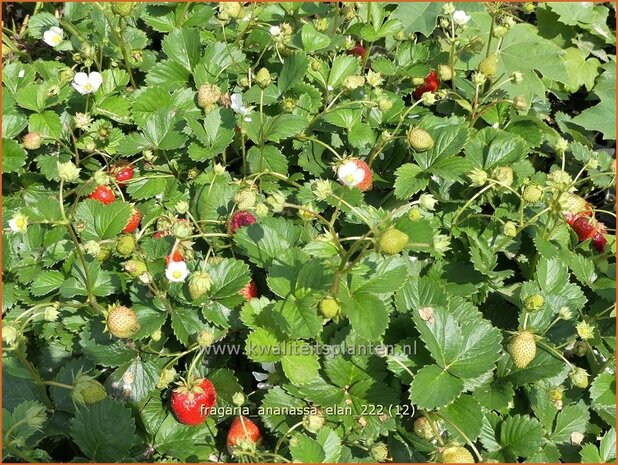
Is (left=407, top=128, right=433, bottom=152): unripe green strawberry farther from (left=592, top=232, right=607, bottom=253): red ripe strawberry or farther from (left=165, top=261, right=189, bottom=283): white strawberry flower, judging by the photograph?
(left=165, top=261, right=189, bottom=283): white strawberry flower

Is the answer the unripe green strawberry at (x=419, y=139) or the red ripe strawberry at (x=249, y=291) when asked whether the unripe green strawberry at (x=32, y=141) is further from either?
the unripe green strawberry at (x=419, y=139)

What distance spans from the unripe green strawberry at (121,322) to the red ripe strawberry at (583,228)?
1657 millimetres

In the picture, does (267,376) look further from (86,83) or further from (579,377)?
(86,83)

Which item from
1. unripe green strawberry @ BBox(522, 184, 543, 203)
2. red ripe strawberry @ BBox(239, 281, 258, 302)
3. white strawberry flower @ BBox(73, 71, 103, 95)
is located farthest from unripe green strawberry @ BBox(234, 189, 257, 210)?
unripe green strawberry @ BBox(522, 184, 543, 203)

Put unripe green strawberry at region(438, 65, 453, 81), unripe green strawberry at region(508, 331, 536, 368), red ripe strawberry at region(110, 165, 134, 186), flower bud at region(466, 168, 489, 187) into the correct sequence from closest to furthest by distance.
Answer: unripe green strawberry at region(508, 331, 536, 368), flower bud at region(466, 168, 489, 187), red ripe strawberry at region(110, 165, 134, 186), unripe green strawberry at region(438, 65, 453, 81)

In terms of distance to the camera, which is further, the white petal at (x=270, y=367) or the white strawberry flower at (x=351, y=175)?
the white petal at (x=270, y=367)

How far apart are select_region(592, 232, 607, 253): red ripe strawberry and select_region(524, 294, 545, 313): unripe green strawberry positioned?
56 cm

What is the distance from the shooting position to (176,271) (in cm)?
187

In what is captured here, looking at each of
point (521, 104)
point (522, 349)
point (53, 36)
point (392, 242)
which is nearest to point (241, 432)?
point (392, 242)

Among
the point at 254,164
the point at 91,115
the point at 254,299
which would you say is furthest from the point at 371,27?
the point at 254,299

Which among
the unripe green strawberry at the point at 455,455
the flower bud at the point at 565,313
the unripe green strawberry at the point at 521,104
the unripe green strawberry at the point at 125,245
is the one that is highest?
the unripe green strawberry at the point at 521,104

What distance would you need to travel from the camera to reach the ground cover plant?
1.81m

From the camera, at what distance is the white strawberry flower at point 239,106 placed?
93.0 inches

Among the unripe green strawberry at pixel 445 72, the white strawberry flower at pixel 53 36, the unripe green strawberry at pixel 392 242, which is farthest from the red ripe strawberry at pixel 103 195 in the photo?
the unripe green strawberry at pixel 445 72
